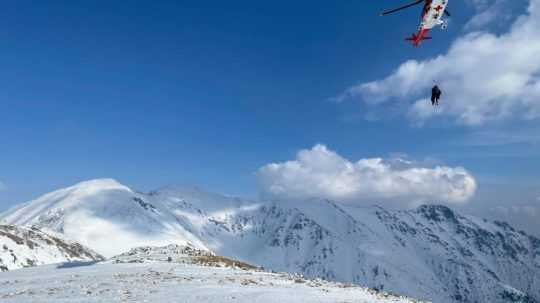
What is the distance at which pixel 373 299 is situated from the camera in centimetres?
3034

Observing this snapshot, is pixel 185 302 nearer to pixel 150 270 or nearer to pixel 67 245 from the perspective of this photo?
pixel 150 270

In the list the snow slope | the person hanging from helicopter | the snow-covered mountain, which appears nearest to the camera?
the snow slope

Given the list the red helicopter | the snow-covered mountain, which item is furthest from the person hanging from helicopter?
the snow-covered mountain

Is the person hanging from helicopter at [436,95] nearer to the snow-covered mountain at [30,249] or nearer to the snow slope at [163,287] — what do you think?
the snow slope at [163,287]

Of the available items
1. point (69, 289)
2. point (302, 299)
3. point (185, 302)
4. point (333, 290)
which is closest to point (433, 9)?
point (333, 290)

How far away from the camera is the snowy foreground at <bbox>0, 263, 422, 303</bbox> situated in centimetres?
Answer: 2680

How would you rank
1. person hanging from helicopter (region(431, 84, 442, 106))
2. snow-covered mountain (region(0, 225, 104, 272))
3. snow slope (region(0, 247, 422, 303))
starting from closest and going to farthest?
snow slope (region(0, 247, 422, 303)) → person hanging from helicopter (region(431, 84, 442, 106)) → snow-covered mountain (region(0, 225, 104, 272))

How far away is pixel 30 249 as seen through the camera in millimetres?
91000

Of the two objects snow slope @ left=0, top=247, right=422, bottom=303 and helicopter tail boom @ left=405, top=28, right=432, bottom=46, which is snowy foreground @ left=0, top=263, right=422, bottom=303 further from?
helicopter tail boom @ left=405, top=28, right=432, bottom=46

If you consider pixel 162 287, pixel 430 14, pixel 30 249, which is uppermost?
pixel 430 14

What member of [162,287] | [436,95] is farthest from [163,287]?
[436,95]

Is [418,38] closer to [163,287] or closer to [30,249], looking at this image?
[163,287]

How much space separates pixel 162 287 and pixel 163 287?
6 cm

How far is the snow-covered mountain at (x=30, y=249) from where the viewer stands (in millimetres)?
83500
